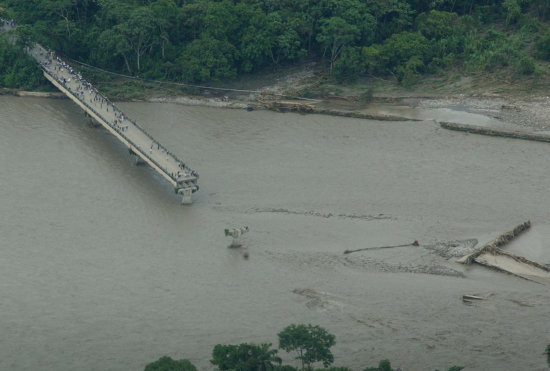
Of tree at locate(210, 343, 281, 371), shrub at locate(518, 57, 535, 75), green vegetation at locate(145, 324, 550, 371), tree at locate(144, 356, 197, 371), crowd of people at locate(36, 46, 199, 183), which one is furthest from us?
shrub at locate(518, 57, 535, 75)

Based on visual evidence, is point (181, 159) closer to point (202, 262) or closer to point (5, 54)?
point (202, 262)

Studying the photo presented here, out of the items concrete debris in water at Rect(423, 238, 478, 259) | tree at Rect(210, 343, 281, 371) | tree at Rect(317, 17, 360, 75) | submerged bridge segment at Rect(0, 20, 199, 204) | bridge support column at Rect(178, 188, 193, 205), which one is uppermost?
tree at Rect(317, 17, 360, 75)

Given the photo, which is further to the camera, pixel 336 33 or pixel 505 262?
pixel 336 33

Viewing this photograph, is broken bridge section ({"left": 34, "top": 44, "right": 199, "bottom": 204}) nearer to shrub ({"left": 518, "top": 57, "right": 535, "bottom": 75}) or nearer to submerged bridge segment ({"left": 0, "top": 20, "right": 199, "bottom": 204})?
submerged bridge segment ({"left": 0, "top": 20, "right": 199, "bottom": 204})

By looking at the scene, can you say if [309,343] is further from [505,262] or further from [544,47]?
[544,47]

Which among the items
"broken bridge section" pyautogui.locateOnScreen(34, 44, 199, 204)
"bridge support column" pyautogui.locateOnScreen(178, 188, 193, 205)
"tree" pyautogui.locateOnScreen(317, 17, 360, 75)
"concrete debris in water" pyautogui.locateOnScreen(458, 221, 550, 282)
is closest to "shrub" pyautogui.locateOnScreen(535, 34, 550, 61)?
"tree" pyautogui.locateOnScreen(317, 17, 360, 75)

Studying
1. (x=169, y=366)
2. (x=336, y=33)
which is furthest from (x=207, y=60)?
(x=169, y=366)
